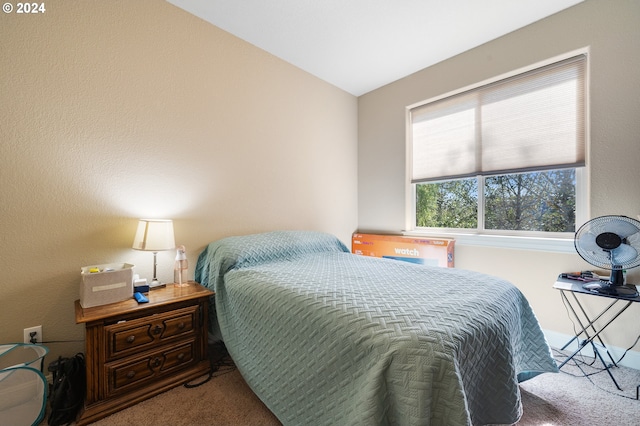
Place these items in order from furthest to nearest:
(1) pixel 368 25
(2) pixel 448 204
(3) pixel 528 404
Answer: (2) pixel 448 204, (1) pixel 368 25, (3) pixel 528 404

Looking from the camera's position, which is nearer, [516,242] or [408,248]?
[516,242]

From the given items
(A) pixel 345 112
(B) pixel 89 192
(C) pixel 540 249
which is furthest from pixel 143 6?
(C) pixel 540 249

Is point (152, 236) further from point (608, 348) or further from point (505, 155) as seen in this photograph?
point (608, 348)

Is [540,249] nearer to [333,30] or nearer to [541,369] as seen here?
[541,369]

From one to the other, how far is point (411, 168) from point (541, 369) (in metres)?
2.22

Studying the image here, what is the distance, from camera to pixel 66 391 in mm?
1364

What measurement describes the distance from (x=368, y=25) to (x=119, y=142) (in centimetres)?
Result: 220

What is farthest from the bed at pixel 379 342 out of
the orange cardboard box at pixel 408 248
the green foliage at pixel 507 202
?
the green foliage at pixel 507 202

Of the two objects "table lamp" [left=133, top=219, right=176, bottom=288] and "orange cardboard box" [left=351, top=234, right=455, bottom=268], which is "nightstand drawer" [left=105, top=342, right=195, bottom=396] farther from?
"orange cardboard box" [left=351, top=234, right=455, bottom=268]

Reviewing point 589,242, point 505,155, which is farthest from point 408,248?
point 589,242

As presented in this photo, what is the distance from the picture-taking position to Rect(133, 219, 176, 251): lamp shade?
67.2 inches

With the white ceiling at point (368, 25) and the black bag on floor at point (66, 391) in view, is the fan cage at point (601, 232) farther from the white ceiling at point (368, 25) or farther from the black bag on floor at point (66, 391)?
the black bag on floor at point (66, 391)

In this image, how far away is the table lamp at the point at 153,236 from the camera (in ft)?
5.60

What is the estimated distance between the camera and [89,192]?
1693 millimetres
